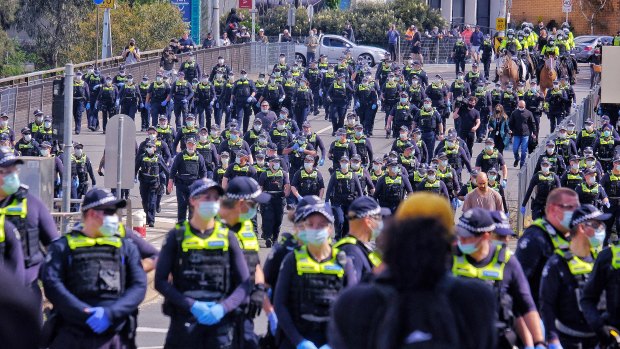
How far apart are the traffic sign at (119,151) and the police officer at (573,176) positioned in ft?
26.5

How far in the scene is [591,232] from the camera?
876 centimetres

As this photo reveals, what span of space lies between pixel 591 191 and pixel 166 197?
10.5 m

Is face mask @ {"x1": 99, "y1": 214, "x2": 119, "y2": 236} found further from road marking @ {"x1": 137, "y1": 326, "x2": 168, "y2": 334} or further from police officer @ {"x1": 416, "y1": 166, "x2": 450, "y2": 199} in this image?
police officer @ {"x1": 416, "y1": 166, "x2": 450, "y2": 199}

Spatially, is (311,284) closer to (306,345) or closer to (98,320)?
(306,345)

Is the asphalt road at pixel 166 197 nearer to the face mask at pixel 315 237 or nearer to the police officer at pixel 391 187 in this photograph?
the police officer at pixel 391 187

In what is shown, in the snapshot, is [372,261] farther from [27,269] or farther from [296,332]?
[27,269]

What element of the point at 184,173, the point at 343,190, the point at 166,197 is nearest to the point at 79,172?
the point at 184,173

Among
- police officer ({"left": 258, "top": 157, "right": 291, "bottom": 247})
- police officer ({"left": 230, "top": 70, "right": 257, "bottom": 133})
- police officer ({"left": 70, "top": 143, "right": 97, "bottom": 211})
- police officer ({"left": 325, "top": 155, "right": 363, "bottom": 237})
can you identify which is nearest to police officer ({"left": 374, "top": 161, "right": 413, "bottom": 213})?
police officer ({"left": 325, "top": 155, "right": 363, "bottom": 237})

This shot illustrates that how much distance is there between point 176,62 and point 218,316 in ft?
124

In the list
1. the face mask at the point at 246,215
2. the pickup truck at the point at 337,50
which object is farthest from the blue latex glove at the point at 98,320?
the pickup truck at the point at 337,50

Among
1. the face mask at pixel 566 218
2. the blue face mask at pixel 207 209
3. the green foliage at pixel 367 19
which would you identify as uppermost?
the green foliage at pixel 367 19

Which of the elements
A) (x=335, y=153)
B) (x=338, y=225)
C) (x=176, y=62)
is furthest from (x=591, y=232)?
(x=176, y=62)

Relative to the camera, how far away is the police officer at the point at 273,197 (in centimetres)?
2283

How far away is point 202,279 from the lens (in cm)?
845
